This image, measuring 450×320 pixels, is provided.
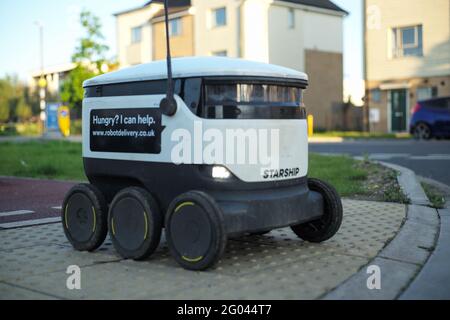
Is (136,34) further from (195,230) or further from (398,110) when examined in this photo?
(195,230)

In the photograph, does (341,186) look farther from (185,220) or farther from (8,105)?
(8,105)

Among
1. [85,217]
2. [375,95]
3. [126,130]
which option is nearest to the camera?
[126,130]

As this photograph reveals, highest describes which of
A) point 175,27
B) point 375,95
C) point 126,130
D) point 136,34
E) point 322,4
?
point 322,4

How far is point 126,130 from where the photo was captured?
199 inches

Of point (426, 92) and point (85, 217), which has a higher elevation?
point (426, 92)

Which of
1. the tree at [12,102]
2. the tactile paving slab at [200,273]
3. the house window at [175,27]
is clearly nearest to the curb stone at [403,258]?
the tactile paving slab at [200,273]

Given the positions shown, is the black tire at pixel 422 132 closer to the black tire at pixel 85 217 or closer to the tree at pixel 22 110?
the black tire at pixel 85 217

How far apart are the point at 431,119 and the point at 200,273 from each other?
68.3 ft

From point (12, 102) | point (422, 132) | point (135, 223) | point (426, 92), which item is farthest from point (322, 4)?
point (12, 102)

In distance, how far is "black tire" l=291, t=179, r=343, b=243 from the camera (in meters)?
5.35

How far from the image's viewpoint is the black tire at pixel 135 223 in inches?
187

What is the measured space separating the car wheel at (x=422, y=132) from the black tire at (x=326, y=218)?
19.4 metres

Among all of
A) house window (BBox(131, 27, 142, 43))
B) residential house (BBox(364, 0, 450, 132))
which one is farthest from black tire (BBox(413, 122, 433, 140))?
house window (BBox(131, 27, 142, 43))

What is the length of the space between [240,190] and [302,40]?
35.5 meters
